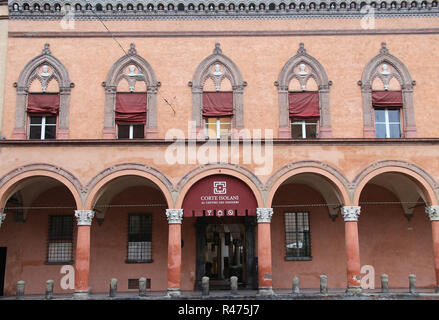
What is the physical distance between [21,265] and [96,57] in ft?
33.5

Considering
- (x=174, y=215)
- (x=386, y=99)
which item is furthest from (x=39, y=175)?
(x=386, y=99)

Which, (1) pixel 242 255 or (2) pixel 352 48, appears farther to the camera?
(1) pixel 242 255

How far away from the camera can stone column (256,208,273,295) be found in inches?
798

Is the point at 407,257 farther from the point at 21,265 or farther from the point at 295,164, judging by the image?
the point at 21,265

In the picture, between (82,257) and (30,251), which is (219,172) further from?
(30,251)

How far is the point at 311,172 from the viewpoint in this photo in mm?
21109

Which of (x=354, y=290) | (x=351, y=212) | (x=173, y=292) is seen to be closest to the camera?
(x=173, y=292)

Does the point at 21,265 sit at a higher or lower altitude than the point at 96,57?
lower

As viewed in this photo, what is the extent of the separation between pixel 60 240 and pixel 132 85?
8136mm

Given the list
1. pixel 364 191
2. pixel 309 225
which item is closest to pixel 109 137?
pixel 309 225

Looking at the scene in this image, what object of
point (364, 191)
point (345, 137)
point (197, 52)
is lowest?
point (364, 191)

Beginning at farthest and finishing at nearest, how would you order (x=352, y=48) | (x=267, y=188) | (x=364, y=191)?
1. (x=364, y=191)
2. (x=352, y=48)
3. (x=267, y=188)

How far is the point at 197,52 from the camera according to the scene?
2270cm

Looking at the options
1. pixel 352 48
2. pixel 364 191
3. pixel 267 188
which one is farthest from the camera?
pixel 364 191
